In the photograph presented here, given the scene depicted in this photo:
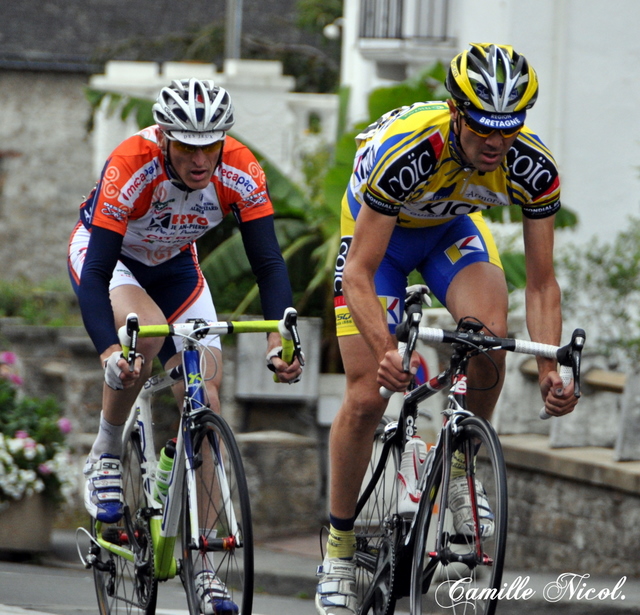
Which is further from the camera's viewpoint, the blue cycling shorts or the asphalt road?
the asphalt road

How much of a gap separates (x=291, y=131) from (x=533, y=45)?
723 cm

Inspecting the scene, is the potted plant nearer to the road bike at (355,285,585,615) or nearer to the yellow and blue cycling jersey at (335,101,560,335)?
the yellow and blue cycling jersey at (335,101,560,335)

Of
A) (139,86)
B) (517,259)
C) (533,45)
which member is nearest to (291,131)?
(139,86)

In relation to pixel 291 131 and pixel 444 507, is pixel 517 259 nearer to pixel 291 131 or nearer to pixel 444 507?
pixel 444 507

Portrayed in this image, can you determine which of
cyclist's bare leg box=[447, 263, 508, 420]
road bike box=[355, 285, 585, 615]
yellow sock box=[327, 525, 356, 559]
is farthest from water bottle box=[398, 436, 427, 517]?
yellow sock box=[327, 525, 356, 559]

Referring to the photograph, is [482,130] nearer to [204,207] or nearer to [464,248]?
[464,248]

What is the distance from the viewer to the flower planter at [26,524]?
8078mm

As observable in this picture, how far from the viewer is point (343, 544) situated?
16.3 ft

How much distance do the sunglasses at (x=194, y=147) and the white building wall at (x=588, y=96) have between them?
9.32 meters

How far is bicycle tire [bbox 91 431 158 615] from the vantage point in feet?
16.0

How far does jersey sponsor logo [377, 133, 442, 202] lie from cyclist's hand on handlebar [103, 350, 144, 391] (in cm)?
115

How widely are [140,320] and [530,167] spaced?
5.83ft

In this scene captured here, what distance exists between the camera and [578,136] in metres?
13.5

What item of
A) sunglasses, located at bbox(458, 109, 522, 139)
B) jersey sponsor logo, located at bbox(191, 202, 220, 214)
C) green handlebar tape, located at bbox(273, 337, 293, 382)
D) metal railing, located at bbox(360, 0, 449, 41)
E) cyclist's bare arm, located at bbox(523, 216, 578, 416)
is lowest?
green handlebar tape, located at bbox(273, 337, 293, 382)
